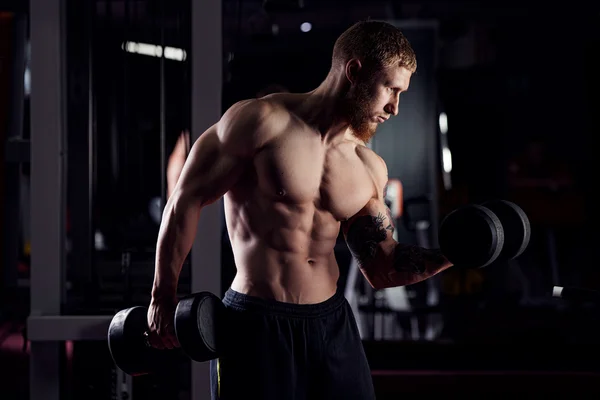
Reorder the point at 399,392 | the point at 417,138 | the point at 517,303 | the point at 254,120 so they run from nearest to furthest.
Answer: the point at 254,120 → the point at 399,392 → the point at 517,303 → the point at 417,138

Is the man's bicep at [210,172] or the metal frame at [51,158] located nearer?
the man's bicep at [210,172]

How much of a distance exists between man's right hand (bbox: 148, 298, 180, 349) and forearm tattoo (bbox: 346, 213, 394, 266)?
1.83 feet

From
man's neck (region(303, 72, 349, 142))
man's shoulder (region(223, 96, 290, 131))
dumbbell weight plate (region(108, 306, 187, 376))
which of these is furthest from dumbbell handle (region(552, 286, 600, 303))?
dumbbell weight plate (region(108, 306, 187, 376))

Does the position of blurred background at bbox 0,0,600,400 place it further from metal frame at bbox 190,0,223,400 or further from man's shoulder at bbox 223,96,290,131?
man's shoulder at bbox 223,96,290,131

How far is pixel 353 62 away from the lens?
174 centimetres

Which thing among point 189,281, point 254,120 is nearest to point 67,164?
point 189,281

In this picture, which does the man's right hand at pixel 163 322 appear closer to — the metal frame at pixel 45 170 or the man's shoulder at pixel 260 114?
the man's shoulder at pixel 260 114

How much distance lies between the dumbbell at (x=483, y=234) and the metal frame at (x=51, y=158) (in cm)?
89

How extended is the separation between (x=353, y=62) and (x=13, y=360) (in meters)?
2.86

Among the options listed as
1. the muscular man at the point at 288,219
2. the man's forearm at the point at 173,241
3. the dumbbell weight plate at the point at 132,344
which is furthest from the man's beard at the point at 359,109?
the dumbbell weight plate at the point at 132,344

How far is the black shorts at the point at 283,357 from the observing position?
1.65m

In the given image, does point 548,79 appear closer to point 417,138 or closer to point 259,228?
point 417,138

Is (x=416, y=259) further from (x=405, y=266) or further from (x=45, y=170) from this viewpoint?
(x=45, y=170)

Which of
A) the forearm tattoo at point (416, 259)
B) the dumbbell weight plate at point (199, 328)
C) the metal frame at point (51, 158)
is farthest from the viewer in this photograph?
the metal frame at point (51, 158)
